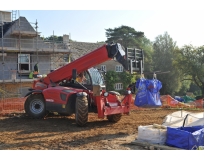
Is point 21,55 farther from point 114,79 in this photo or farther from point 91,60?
point 91,60

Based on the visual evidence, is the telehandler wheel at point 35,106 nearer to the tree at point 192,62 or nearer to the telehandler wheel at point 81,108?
the telehandler wheel at point 81,108

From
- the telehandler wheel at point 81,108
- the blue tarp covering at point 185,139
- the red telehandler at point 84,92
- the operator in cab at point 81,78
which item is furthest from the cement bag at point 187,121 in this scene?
the operator in cab at point 81,78

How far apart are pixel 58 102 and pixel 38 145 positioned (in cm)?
359

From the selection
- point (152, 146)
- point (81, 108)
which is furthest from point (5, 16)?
point (152, 146)

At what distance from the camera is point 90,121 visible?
11992 mm

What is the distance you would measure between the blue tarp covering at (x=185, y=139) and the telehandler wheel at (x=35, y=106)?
6.39m

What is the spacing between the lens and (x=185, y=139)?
7004 millimetres

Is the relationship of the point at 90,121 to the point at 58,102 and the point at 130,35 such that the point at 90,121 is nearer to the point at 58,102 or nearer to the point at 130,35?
the point at 58,102

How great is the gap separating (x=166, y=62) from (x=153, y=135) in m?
45.4

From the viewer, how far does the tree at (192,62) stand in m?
45.0

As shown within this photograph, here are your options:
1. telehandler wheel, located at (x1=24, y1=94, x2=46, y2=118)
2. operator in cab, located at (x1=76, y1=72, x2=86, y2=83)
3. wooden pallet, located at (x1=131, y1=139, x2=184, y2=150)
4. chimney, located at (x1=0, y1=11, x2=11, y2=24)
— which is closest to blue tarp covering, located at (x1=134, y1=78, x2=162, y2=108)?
operator in cab, located at (x1=76, y1=72, x2=86, y2=83)

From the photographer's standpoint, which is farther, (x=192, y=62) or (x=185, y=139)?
(x=192, y=62)

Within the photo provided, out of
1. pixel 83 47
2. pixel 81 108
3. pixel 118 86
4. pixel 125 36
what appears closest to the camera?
pixel 81 108

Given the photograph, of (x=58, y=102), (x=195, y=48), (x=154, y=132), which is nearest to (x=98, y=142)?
(x=154, y=132)
